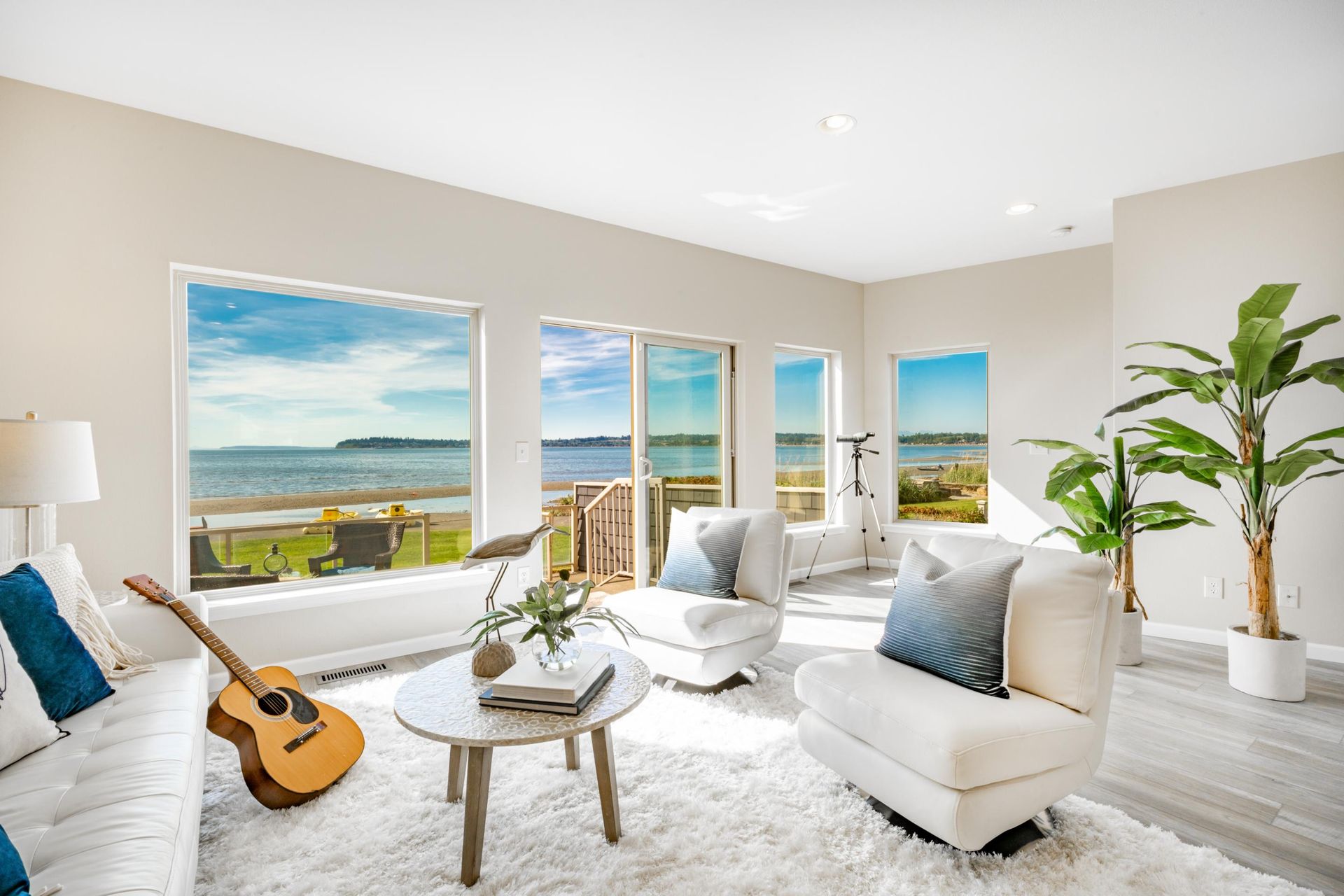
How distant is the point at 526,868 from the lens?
1865 mm

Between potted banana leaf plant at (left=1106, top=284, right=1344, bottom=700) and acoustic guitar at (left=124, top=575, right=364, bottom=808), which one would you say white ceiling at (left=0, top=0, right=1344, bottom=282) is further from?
acoustic guitar at (left=124, top=575, right=364, bottom=808)

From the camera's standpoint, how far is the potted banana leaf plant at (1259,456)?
2965 mm

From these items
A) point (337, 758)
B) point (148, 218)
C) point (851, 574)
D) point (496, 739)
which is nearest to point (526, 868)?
point (496, 739)

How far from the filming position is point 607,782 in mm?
2008

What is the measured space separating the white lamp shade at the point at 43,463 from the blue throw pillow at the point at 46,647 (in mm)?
313

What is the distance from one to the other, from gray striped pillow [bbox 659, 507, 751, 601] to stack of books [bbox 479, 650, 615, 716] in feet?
4.28

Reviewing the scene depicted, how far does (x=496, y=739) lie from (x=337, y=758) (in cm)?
98

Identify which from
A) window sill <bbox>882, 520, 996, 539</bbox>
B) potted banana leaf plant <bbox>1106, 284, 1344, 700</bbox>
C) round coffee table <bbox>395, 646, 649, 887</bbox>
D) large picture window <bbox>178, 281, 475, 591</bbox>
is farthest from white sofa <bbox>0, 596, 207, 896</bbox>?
window sill <bbox>882, 520, 996, 539</bbox>

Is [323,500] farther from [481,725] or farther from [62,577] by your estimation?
[481,725]

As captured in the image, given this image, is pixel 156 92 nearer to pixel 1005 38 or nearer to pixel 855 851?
pixel 1005 38

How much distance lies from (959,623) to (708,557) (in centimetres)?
144

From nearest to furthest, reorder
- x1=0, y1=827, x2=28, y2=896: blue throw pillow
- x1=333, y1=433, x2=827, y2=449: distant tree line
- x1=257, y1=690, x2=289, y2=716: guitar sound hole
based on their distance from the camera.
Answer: x1=0, y1=827, x2=28, y2=896: blue throw pillow → x1=257, y1=690, x2=289, y2=716: guitar sound hole → x1=333, y1=433, x2=827, y2=449: distant tree line

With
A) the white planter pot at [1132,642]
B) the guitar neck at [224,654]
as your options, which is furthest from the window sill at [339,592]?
the white planter pot at [1132,642]

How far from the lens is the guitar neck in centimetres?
226
